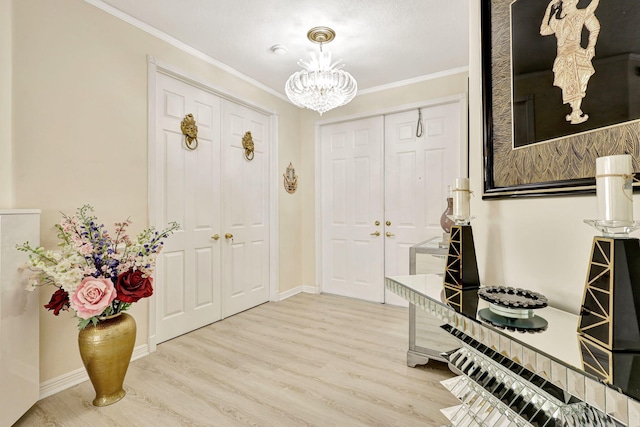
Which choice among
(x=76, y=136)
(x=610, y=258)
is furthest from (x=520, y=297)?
(x=76, y=136)

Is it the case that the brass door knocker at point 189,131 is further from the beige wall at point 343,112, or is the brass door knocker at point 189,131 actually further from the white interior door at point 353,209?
the white interior door at point 353,209

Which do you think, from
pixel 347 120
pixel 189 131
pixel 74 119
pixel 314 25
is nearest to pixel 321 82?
pixel 314 25

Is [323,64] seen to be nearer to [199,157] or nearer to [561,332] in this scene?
[199,157]

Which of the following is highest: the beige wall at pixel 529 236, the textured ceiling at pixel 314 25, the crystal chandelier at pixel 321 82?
the textured ceiling at pixel 314 25

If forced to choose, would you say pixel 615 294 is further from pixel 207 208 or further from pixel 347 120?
pixel 347 120

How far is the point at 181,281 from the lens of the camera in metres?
2.87

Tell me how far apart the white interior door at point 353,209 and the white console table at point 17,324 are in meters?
3.07

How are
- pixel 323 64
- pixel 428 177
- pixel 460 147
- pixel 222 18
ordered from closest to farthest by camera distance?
pixel 222 18, pixel 323 64, pixel 460 147, pixel 428 177

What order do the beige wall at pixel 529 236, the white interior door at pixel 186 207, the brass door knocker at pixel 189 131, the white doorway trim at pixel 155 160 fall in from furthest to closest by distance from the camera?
the brass door knocker at pixel 189 131 → the white interior door at pixel 186 207 → the white doorway trim at pixel 155 160 → the beige wall at pixel 529 236

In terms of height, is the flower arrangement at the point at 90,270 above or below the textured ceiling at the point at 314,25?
below

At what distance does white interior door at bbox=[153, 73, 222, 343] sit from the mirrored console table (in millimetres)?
2203

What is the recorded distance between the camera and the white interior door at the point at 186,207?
2.69 metres

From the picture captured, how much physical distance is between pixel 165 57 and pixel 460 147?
10.0ft

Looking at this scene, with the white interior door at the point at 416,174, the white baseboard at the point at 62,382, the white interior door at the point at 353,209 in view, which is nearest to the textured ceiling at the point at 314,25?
the white interior door at the point at 416,174
